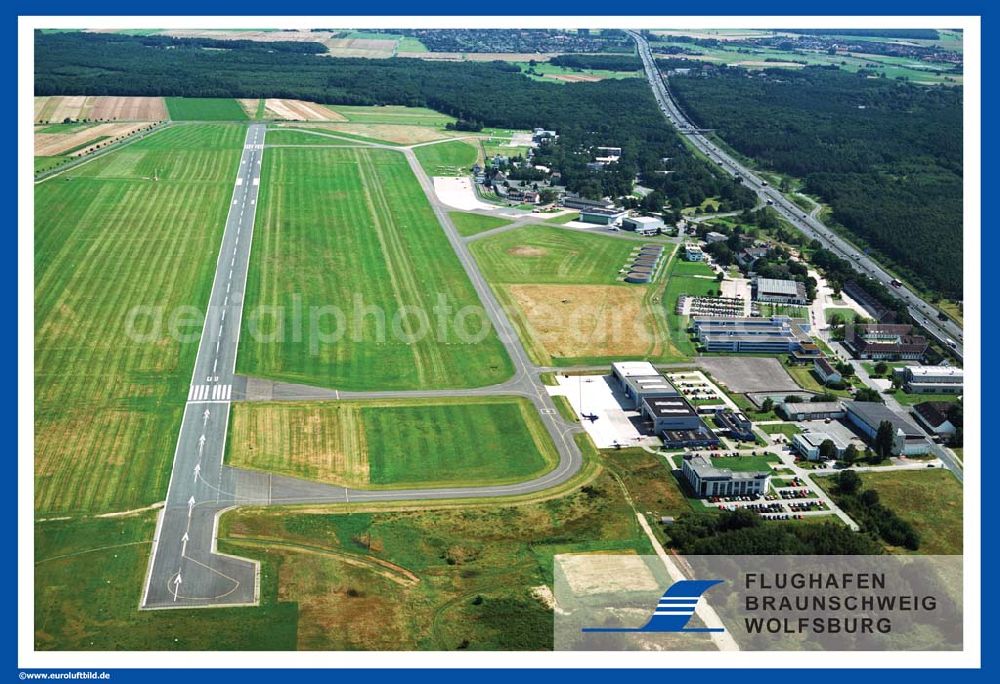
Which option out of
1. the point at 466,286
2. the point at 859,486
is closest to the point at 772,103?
the point at 466,286

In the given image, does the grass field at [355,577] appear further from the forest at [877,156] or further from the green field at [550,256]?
the forest at [877,156]

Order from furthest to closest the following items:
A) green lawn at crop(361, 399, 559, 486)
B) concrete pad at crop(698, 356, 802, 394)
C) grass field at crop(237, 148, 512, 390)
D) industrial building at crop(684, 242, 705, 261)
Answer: industrial building at crop(684, 242, 705, 261)
grass field at crop(237, 148, 512, 390)
concrete pad at crop(698, 356, 802, 394)
green lawn at crop(361, 399, 559, 486)

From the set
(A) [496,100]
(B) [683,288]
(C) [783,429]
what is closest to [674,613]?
(C) [783,429]

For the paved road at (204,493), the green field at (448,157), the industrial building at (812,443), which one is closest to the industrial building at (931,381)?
the industrial building at (812,443)

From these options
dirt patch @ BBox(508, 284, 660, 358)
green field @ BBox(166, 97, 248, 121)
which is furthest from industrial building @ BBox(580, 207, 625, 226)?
green field @ BBox(166, 97, 248, 121)

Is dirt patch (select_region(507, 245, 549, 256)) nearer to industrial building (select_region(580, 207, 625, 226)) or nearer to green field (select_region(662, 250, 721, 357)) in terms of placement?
green field (select_region(662, 250, 721, 357))
